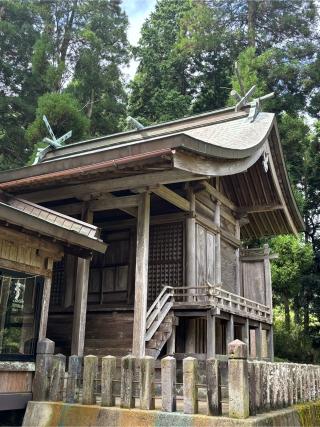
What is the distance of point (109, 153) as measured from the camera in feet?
28.3

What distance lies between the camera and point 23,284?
7.26 m

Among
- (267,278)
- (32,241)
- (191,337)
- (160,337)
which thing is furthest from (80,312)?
(267,278)

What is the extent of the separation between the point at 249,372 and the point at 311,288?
17.5 metres

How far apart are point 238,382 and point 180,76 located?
35082mm

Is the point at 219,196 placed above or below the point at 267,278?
above

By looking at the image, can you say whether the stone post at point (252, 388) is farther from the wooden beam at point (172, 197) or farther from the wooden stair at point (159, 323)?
the wooden beam at point (172, 197)

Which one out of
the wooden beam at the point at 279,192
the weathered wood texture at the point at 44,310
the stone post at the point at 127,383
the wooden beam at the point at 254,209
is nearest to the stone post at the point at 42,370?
the weathered wood texture at the point at 44,310

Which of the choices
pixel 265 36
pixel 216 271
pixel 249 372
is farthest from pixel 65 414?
pixel 265 36

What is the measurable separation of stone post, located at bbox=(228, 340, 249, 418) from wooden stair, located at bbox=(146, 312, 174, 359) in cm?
419

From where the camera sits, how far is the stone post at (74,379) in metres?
6.18

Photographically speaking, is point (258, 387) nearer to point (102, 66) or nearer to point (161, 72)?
point (102, 66)

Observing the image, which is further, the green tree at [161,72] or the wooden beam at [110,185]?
the green tree at [161,72]

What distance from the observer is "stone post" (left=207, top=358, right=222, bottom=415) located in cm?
511

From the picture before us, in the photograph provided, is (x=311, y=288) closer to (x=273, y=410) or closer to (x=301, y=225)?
(x=301, y=225)
